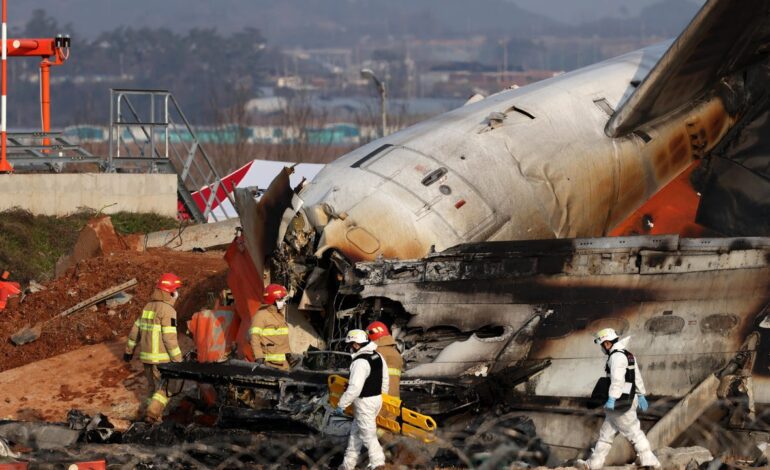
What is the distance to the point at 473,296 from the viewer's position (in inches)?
687

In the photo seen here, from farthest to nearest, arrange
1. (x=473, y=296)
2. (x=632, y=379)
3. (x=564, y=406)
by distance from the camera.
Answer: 1. (x=473, y=296)
2. (x=564, y=406)
3. (x=632, y=379)

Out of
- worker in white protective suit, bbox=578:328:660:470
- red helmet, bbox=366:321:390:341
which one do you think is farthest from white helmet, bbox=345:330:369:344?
worker in white protective suit, bbox=578:328:660:470

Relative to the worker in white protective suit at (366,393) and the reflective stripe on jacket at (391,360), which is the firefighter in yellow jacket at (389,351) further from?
the worker in white protective suit at (366,393)

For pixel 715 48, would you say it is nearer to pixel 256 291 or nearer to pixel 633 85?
pixel 633 85

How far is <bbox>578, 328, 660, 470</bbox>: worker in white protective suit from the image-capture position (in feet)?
48.1

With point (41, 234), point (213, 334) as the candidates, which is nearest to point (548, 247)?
point (213, 334)

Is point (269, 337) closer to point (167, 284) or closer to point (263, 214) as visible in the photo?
point (263, 214)

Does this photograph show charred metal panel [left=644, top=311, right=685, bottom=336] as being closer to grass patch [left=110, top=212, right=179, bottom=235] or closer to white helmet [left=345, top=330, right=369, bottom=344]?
white helmet [left=345, top=330, right=369, bottom=344]

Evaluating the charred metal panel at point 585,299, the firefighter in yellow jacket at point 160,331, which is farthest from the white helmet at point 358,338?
the firefighter in yellow jacket at point 160,331

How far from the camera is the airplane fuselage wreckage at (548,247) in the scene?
16547 millimetres

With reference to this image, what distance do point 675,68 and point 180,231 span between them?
11.1m

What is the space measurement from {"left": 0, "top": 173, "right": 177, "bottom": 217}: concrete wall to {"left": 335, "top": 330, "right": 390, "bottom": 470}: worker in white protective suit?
16763 millimetres

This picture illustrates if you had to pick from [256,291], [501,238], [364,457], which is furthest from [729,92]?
[364,457]

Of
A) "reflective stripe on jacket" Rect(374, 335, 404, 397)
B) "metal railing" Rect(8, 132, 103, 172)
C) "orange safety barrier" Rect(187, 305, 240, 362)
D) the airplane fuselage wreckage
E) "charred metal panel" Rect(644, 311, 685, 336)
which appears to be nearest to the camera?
"reflective stripe on jacket" Rect(374, 335, 404, 397)
